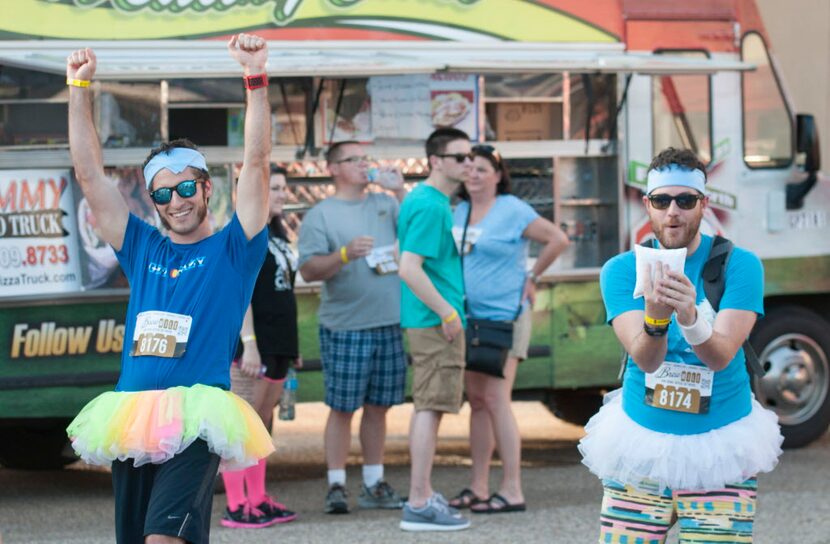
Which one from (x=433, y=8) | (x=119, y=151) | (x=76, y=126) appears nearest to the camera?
(x=76, y=126)

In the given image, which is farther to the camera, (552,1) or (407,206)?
(552,1)

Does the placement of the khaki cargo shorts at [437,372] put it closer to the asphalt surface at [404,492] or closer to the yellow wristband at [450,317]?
the yellow wristband at [450,317]

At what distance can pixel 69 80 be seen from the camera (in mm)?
4793

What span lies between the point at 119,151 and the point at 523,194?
2.51m

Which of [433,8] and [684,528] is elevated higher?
[433,8]

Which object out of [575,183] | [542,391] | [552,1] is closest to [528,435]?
[542,391]

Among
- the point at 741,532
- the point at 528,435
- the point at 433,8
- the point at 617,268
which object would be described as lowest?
the point at 528,435

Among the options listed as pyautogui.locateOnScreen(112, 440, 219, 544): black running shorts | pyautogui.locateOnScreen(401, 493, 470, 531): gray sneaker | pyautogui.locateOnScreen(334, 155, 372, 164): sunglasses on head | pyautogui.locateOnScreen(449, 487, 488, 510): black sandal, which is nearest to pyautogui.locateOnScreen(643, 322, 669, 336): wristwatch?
pyautogui.locateOnScreen(112, 440, 219, 544): black running shorts

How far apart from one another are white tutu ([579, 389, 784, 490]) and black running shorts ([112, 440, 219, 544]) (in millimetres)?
1123

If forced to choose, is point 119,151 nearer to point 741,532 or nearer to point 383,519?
point 383,519

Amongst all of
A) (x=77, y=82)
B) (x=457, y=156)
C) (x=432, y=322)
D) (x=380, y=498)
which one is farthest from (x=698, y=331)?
(x=380, y=498)

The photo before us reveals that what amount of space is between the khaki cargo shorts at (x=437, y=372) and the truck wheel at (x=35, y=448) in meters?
2.93

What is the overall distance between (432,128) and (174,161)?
15.3ft

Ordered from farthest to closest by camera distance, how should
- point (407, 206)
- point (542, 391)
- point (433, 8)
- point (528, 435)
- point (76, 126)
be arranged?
point (528, 435) < point (542, 391) < point (433, 8) < point (407, 206) < point (76, 126)
